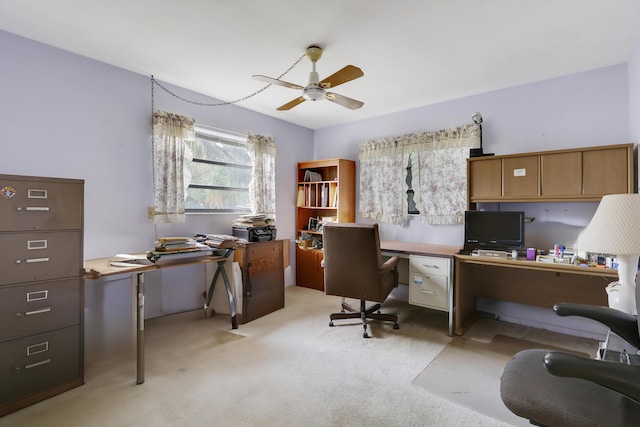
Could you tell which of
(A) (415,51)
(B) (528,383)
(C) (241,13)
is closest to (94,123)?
(C) (241,13)

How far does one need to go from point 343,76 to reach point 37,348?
2.73 m

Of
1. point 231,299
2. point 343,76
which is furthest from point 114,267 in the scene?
point 343,76

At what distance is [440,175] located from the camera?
366cm

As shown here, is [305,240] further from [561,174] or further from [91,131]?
[561,174]

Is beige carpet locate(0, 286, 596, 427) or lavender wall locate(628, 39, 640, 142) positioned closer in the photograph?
beige carpet locate(0, 286, 596, 427)

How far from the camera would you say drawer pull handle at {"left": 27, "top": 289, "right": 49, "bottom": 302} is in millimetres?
1849

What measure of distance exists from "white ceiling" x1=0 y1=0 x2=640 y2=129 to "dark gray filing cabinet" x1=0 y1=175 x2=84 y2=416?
1.23 metres

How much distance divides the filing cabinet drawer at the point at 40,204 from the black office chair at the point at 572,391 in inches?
103

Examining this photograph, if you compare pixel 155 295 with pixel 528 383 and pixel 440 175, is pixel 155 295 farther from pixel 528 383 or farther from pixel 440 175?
pixel 440 175

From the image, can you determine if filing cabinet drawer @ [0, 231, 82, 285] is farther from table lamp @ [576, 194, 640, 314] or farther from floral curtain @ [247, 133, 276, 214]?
table lamp @ [576, 194, 640, 314]

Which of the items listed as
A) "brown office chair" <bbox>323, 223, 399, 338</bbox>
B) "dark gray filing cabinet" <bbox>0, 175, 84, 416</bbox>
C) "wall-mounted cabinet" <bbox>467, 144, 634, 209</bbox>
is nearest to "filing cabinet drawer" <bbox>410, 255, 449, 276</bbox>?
"brown office chair" <bbox>323, 223, 399, 338</bbox>

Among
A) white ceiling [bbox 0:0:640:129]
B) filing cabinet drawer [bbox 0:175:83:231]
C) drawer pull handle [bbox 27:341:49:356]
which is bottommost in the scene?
drawer pull handle [bbox 27:341:49:356]

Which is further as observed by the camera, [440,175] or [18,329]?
[440,175]

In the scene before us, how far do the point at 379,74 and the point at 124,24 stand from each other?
215 cm
